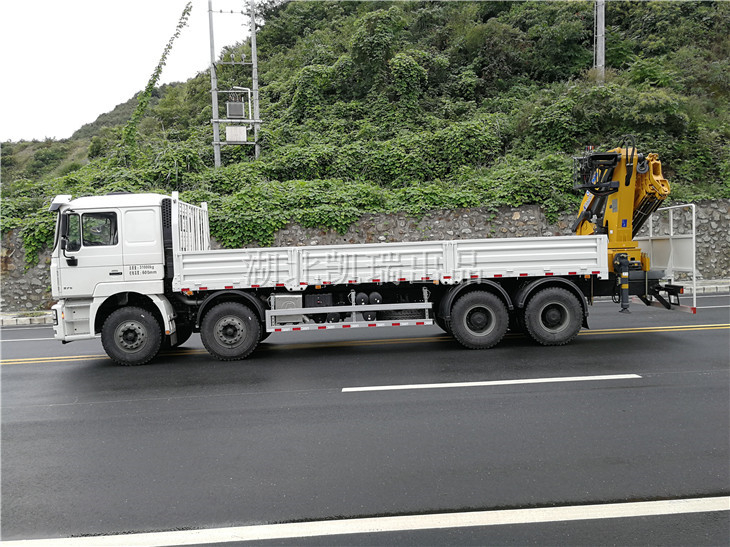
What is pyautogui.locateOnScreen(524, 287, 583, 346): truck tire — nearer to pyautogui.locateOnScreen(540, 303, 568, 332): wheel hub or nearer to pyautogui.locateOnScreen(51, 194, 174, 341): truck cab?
pyautogui.locateOnScreen(540, 303, 568, 332): wheel hub

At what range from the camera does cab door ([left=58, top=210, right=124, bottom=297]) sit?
857 cm

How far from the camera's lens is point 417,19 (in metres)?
28.5

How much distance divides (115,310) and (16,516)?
526 centimetres

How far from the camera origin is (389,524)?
3.56m

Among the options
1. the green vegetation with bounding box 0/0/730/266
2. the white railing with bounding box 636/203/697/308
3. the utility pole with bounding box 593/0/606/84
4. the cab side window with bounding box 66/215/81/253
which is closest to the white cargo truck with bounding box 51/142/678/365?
the cab side window with bounding box 66/215/81/253

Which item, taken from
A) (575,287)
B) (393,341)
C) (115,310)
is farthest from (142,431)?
(575,287)

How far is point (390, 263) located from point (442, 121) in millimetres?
14938

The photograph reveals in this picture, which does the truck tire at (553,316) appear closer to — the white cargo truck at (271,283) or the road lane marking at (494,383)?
the white cargo truck at (271,283)

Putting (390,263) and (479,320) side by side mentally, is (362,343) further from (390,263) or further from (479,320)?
(479,320)

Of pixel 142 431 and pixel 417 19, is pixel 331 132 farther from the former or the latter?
pixel 142 431

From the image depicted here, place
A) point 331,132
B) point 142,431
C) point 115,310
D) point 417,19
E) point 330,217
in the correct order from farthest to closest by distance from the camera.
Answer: point 417,19, point 331,132, point 330,217, point 115,310, point 142,431

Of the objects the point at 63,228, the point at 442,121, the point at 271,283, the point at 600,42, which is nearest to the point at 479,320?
the point at 271,283

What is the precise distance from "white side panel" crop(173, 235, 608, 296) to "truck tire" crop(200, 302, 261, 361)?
434mm

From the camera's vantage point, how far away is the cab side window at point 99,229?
28.4 ft
